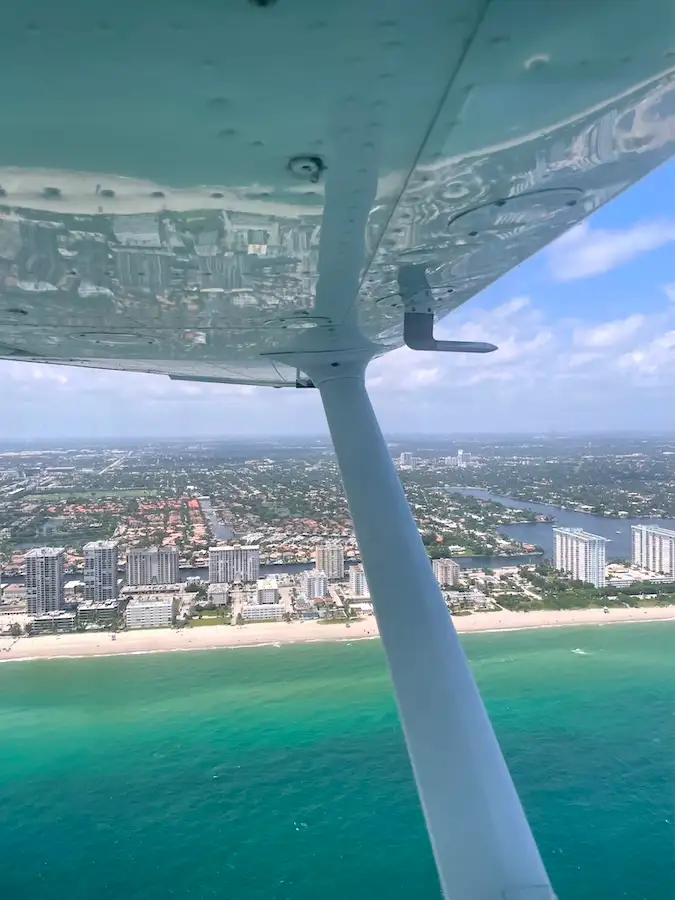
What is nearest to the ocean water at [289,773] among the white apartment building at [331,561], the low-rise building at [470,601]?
the low-rise building at [470,601]

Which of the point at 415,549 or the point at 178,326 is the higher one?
the point at 178,326

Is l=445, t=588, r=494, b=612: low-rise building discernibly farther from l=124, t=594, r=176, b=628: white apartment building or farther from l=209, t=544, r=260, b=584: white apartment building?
l=124, t=594, r=176, b=628: white apartment building

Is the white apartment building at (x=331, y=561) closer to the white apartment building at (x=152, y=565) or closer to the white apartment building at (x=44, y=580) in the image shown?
the white apartment building at (x=152, y=565)

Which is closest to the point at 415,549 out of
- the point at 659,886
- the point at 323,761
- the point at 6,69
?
the point at 6,69

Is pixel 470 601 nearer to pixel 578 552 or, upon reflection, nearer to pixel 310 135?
pixel 578 552

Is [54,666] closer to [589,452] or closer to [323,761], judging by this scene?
[323,761]
